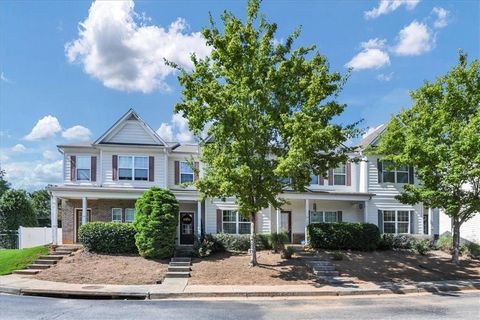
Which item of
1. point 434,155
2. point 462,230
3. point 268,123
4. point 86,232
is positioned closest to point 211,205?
point 86,232

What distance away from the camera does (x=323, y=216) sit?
91.4 ft

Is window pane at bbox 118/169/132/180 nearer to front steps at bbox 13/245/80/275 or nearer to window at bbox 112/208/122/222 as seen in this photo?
window at bbox 112/208/122/222

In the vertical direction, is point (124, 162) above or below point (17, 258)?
above

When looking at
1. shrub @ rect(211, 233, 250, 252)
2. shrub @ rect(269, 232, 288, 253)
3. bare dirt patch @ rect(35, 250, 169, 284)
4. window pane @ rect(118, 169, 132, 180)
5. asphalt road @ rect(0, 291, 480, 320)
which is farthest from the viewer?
window pane @ rect(118, 169, 132, 180)

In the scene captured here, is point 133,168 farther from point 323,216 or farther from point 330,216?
point 330,216

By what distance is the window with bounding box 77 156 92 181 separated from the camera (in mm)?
26219

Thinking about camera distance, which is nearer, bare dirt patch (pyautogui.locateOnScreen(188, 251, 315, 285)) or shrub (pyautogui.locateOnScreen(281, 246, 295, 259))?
bare dirt patch (pyautogui.locateOnScreen(188, 251, 315, 285))

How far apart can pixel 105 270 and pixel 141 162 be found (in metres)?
8.55

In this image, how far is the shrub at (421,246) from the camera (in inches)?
953

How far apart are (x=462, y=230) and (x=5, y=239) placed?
32.0 m

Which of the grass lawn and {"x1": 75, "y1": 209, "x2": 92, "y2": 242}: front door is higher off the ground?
{"x1": 75, "y1": 209, "x2": 92, "y2": 242}: front door

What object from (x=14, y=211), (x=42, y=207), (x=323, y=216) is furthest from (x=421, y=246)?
(x=42, y=207)

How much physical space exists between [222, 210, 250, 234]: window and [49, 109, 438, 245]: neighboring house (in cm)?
6

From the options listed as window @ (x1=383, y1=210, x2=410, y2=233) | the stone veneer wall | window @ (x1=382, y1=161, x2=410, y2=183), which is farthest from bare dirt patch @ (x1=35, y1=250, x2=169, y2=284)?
window @ (x1=382, y1=161, x2=410, y2=183)
